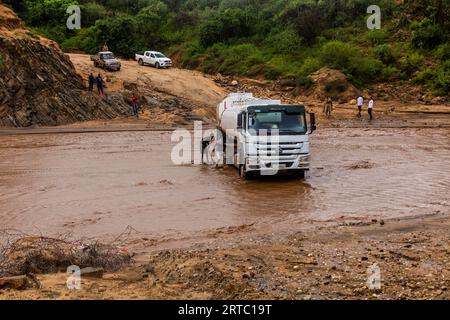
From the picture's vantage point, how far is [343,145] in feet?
89.7

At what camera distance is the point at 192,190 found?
17.5 metres

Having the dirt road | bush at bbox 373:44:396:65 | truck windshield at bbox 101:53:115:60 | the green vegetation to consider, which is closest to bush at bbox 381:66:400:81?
the green vegetation

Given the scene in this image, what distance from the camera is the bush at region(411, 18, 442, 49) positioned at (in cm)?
4584

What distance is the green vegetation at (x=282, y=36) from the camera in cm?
4469

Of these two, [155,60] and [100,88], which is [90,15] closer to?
[155,60]

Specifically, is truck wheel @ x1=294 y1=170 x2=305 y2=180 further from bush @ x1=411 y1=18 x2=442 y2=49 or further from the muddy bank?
bush @ x1=411 y1=18 x2=442 y2=49

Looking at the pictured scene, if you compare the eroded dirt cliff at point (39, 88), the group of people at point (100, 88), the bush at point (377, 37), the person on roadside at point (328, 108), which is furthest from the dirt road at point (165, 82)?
the bush at point (377, 37)

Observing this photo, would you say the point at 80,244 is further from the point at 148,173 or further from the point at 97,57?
the point at 97,57

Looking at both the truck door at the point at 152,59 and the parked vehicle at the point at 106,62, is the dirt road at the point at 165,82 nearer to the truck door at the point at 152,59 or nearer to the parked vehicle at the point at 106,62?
the parked vehicle at the point at 106,62

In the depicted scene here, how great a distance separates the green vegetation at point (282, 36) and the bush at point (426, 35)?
76mm

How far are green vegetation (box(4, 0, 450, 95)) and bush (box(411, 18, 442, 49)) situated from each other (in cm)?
8

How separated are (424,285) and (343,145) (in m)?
19.5

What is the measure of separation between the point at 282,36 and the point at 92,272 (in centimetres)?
4449
